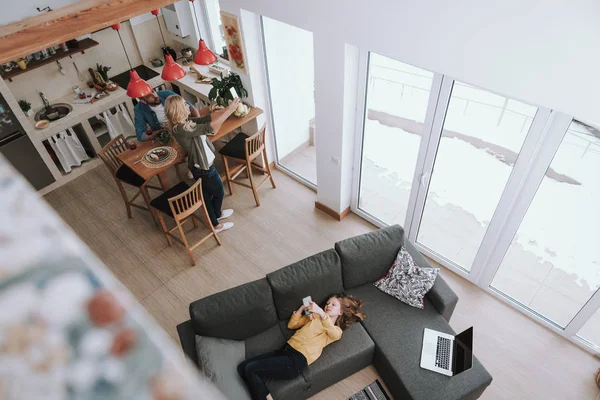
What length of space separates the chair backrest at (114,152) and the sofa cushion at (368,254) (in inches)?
127

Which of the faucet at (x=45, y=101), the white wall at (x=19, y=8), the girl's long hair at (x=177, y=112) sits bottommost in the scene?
the faucet at (x=45, y=101)

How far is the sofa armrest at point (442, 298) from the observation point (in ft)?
12.7

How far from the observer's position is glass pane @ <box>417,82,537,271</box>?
3557 mm

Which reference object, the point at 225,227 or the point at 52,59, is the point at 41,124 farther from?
the point at 225,227

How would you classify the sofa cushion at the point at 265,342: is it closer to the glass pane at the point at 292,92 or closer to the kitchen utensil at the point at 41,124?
the glass pane at the point at 292,92

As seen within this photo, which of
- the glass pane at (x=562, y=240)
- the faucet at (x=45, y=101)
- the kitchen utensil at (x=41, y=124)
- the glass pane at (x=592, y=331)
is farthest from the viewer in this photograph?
the faucet at (x=45, y=101)

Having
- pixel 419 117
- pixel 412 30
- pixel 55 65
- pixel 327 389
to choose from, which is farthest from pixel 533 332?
pixel 55 65

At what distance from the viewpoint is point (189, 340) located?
12.0ft

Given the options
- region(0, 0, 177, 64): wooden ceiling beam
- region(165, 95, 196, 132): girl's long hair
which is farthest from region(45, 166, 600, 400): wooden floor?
region(0, 0, 177, 64): wooden ceiling beam

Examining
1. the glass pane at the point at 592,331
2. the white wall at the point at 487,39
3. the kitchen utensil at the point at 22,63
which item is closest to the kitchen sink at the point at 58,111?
the kitchen utensil at the point at 22,63

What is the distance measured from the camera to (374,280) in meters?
4.23

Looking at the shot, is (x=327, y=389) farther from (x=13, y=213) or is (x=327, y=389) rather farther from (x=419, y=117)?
(x=13, y=213)

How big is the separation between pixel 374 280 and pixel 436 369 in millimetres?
1024

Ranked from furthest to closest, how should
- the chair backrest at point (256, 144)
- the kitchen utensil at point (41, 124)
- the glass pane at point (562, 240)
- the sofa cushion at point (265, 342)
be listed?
the kitchen utensil at point (41, 124)
the chair backrest at point (256, 144)
the sofa cushion at point (265, 342)
the glass pane at point (562, 240)
